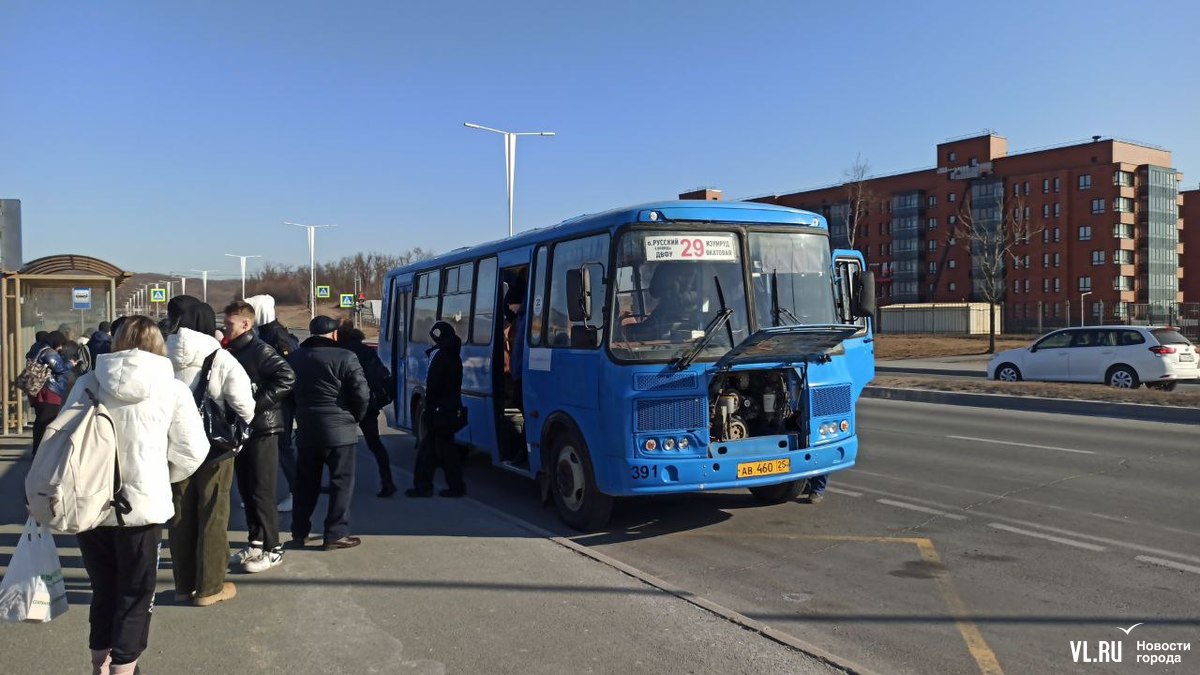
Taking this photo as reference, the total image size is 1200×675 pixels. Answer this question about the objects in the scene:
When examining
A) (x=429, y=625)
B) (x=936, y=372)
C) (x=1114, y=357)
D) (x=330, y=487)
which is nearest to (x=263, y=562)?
(x=330, y=487)

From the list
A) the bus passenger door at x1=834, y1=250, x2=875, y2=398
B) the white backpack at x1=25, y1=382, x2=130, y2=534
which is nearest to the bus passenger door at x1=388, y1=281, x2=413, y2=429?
the bus passenger door at x1=834, y1=250, x2=875, y2=398

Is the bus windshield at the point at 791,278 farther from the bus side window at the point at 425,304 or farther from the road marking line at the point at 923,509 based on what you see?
the bus side window at the point at 425,304

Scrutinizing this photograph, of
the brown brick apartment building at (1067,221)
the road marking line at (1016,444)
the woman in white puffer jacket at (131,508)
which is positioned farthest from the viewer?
the brown brick apartment building at (1067,221)

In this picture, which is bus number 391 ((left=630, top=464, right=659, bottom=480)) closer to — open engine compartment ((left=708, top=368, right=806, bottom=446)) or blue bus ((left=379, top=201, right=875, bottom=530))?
blue bus ((left=379, top=201, right=875, bottom=530))

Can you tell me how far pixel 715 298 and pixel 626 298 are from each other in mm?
764

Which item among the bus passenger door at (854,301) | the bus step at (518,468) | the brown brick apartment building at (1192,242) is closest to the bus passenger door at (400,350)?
the bus step at (518,468)

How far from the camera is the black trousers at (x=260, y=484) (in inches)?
239

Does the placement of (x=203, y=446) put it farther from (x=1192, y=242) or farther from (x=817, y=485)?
(x=1192, y=242)

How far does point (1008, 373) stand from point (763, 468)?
18.8 metres

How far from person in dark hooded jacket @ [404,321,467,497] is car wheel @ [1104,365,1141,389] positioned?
1740cm

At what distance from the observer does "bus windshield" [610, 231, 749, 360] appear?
743 cm

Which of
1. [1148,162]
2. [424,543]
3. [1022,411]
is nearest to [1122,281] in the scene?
[1148,162]

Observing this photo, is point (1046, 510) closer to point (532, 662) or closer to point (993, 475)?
point (993, 475)

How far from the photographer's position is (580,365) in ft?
25.5
